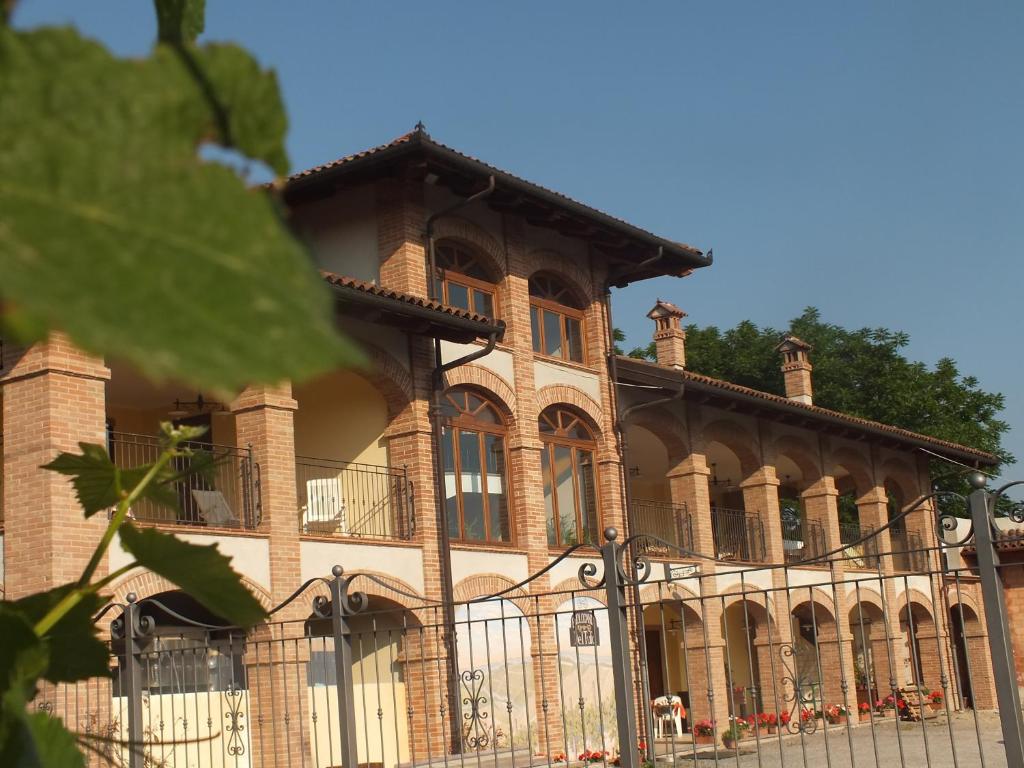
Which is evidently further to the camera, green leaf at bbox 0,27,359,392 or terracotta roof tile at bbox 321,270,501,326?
terracotta roof tile at bbox 321,270,501,326

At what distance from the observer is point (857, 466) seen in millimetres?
25500

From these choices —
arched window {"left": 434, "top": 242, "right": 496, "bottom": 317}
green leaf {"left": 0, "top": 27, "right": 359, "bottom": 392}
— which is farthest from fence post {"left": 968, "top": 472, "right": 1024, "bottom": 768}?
arched window {"left": 434, "top": 242, "right": 496, "bottom": 317}

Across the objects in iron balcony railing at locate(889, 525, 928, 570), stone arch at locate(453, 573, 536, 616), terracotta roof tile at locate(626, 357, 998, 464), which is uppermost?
terracotta roof tile at locate(626, 357, 998, 464)

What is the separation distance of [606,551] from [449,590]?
8.86m

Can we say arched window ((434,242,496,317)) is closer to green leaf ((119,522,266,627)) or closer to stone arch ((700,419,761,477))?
stone arch ((700,419,761,477))

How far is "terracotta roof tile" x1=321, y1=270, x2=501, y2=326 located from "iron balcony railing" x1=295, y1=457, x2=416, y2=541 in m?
1.92

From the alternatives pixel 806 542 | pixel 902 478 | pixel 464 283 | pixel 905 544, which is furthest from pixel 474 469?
pixel 902 478

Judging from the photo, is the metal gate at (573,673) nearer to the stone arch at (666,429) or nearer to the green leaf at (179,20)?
the green leaf at (179,20)

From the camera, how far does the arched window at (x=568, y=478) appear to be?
1764 centimetres

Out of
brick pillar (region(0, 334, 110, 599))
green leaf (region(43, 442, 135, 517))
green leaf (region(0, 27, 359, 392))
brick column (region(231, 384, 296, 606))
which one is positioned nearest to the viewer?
green leaf (region(0, 27, 359, 392))

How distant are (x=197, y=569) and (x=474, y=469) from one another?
15519 millimetres

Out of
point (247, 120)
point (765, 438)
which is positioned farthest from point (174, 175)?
point (765, 438)

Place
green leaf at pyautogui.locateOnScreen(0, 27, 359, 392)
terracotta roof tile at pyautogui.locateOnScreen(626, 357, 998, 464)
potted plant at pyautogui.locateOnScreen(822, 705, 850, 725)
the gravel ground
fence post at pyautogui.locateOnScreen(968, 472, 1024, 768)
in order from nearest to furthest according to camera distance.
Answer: green leaf at pyautogui.locateOnScreen(0, 27, 359, 392), fence post at pyautogui.locateOnScreen(968, 472, 1024, 768), the gravel ground, terracotta roof tile at pyautogui.locateOnScreen(626, 357, 998, 464), potted plant at pyautogui.locateOnScreen(822, 705, 850, 725)

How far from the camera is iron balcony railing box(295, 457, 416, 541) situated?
14.8 m
